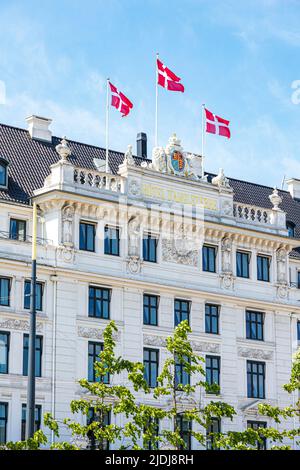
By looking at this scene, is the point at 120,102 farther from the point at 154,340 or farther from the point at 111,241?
the point at 154,340

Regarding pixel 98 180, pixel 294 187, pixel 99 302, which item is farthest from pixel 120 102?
pixel 294 187

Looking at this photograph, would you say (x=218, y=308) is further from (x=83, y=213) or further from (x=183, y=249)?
(x=83, y=213)

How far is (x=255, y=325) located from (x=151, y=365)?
7.74 m

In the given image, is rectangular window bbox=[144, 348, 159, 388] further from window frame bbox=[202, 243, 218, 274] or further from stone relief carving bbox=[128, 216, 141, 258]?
window frame bbox=[202, 243, 218, 274]

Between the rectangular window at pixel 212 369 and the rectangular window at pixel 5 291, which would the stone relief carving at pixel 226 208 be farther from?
the rectangular window at pixel 5 291

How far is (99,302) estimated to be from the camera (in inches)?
2140

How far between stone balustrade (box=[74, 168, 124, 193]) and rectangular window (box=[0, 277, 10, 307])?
19.4 feet

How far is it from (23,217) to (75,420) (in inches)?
377

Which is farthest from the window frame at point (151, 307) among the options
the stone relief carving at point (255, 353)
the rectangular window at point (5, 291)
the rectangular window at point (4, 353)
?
the rectangular window at point (4, 353)

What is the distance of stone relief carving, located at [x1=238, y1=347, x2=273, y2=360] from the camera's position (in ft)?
194
